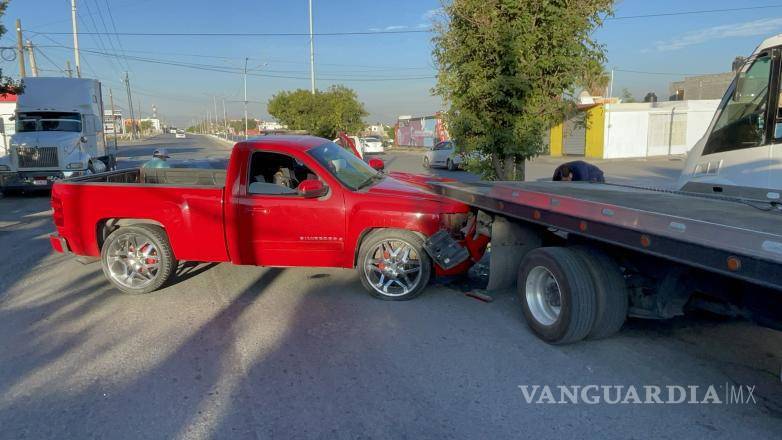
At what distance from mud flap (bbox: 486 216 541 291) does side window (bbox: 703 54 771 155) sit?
7.41 ft

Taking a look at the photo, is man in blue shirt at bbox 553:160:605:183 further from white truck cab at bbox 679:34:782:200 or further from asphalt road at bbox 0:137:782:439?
asphalt road at bbox 0:137:782:439

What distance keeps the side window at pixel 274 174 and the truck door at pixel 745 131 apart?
428 centimetres

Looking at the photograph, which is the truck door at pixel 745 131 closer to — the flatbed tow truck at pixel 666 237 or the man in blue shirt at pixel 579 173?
the flatbed tow truck at pixel 666 237

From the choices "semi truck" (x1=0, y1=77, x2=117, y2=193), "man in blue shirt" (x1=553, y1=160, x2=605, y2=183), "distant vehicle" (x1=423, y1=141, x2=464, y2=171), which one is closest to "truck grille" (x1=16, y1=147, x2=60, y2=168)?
"semi truck" (x1=0, y1=77, x2=117, y2=193)

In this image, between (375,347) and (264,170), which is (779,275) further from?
(264,170)

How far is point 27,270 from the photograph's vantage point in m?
7.34

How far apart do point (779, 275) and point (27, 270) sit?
8.31m

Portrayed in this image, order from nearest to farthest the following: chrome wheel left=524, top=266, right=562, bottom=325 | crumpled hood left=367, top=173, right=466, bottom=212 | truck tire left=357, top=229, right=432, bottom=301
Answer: chrome wheel left=524, top=266, right=562, bottom=325 < truck tire left=357, top=229, right=432, bottom=301 < crumpled hood left=367, top=173, right=466, bottom=212

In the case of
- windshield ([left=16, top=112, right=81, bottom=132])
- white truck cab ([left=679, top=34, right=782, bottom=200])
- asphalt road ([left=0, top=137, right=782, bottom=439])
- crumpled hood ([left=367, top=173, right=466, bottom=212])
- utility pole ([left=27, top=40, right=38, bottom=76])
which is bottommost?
asphalt road ([left=0, top=137, right=782, bottom=439])

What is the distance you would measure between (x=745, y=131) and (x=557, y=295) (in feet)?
8.78

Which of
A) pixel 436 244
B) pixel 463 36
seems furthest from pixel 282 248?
pixel 463 36

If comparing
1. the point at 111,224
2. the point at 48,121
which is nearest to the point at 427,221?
the point at 111,224

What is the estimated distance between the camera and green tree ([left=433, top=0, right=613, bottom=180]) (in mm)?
7867

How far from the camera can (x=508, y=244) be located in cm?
530
